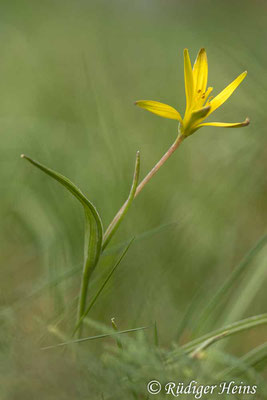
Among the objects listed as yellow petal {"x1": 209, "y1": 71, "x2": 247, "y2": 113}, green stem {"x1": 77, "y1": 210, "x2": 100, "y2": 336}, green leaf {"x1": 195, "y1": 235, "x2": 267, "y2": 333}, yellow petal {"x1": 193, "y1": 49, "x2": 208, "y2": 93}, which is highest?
yellow petal {"x1": 193, "y1": 49, "x2": 208, "y2": 93}

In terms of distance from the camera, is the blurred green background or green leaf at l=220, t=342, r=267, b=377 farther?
the blurred green background

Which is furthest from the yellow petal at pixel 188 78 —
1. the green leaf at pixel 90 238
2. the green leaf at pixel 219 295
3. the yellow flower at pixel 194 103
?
the green leaf at pixel 219 295

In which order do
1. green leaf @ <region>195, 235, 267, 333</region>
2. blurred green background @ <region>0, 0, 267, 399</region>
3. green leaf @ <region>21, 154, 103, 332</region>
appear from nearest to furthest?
green leaf @ <region>21, 154, 103, 332</region> < green leaf @ <region>195, 235, 267, 333</region> < blurred green background @ <region>0, 0, 267, 399</region>

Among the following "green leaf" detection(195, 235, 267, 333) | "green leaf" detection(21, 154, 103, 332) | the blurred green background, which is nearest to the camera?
"green leaf" detection(21, 154, 103, 332)

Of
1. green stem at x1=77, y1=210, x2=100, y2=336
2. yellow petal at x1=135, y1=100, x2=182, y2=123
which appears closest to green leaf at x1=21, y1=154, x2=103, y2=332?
green stem at x1=77, y1=210, x2=100, y2=336

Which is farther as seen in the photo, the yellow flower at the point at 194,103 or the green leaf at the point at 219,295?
the green leaf at the point at 219,295

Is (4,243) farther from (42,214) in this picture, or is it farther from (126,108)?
(126,108)

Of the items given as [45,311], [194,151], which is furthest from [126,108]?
[45,311]

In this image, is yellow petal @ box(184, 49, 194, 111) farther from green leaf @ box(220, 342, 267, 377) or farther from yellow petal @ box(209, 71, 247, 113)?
green leaf @ box(220, 342, 267, 377)

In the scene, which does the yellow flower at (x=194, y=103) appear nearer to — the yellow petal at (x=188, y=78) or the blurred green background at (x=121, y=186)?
the yellow petal at (x=188, y=78)
